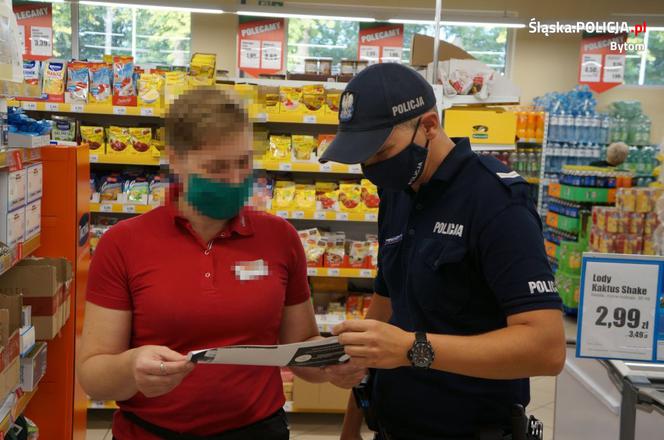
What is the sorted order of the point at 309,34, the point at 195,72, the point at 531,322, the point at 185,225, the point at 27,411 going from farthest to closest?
the point at 309,34
the point at 195,72
the point at 27,411
the point at 185,225
the point at 531,322

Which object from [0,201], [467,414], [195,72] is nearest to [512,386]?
[467,414]

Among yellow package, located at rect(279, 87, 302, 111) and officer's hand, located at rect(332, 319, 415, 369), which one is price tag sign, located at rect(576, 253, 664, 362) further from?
yellow package, located at rect(279, 87, 302, 111)

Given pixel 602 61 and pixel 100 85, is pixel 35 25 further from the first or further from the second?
pixel 602 61

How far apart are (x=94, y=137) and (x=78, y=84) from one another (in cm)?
36

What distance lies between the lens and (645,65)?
13211 millimetres

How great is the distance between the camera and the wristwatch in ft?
5.13

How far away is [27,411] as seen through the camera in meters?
3.52

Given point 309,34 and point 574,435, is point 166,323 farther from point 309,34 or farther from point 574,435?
point 309,34

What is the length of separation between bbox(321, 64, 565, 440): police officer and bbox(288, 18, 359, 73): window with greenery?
36.6 feet

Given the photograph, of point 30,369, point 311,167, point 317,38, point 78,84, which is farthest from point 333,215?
point 317,38

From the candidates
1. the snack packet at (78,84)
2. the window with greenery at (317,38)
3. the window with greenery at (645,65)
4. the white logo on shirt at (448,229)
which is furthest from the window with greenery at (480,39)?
the white logo on shirt at (448,229)

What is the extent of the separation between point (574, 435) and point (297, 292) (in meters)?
1.78

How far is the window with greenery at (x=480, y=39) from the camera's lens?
12.9 m

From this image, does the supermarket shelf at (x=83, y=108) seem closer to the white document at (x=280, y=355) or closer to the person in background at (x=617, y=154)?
the white document at (x=280, y=355)
